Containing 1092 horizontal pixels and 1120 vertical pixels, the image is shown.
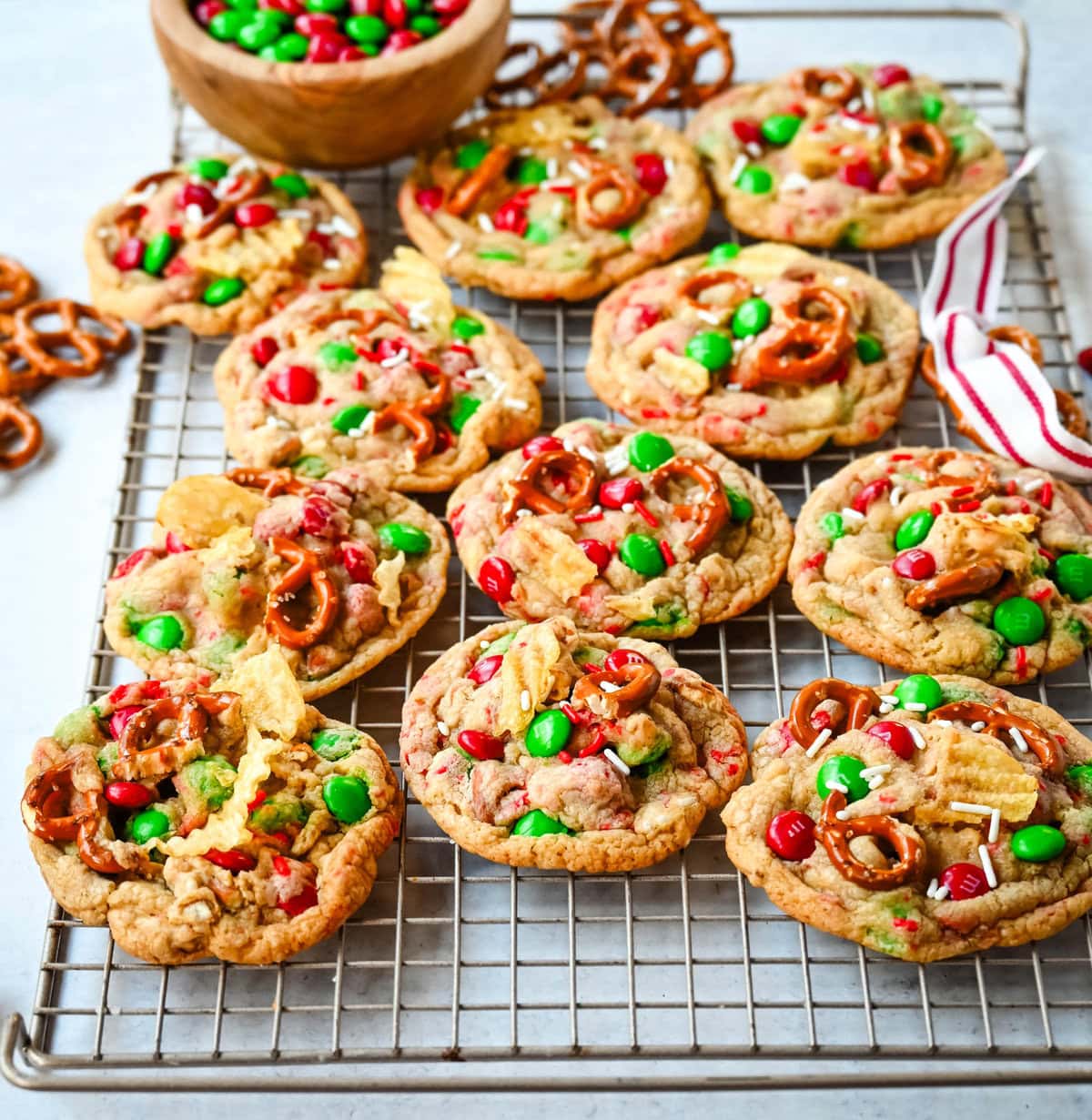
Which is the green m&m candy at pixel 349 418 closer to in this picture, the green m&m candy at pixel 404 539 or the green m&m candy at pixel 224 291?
the green m&m candy at pixel 404 539

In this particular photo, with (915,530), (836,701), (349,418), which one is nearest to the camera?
(836,701)

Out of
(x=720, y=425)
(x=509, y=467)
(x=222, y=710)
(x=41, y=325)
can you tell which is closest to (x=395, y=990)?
(x=222, y=710)

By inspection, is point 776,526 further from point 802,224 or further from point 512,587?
point 802,224

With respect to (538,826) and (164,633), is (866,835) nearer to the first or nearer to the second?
(538,826)

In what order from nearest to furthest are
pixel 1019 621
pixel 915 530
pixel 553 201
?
pixel 1019 621 < pixel 915 530 < pixel 553 201

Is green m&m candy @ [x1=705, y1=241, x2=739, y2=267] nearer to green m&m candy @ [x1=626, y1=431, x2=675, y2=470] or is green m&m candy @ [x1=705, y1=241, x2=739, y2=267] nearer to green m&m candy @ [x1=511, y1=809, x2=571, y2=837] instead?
green m&m candy @ [x1=626, y1=431, x2=675, y2=470]

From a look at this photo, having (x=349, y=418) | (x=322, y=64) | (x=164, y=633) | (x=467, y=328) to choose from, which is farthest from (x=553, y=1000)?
(x=322, y=64)

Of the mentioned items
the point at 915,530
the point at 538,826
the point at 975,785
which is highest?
the point at 915,530
